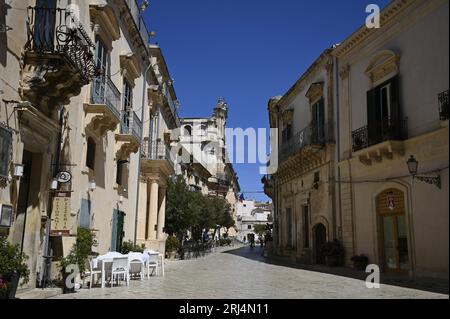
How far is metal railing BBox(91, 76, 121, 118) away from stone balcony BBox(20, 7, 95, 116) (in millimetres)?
2950

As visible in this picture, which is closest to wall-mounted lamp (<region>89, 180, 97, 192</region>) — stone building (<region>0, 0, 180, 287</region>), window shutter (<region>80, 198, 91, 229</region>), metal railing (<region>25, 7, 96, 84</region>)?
stone building (<region>0, 0, 180, 287</region>)

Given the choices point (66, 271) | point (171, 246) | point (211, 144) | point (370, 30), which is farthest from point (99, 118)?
point (211, 144)

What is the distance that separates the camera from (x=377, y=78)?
1609 cm

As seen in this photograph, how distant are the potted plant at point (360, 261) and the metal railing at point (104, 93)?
9672 millimetres

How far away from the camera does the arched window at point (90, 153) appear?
14.3 metres

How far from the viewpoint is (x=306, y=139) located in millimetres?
22938

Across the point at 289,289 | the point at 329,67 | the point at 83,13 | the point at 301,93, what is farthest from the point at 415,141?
the point at 301,93

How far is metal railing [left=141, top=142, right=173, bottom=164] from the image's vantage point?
2298cm

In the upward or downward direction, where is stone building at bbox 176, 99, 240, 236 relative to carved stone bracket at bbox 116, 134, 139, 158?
upward

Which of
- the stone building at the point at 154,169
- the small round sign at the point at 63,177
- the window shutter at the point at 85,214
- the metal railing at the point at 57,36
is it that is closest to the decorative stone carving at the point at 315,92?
the stone building at the point at 154,169

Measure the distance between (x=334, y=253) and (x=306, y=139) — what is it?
21.0 ft

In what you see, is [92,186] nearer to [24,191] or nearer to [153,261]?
[153,261]

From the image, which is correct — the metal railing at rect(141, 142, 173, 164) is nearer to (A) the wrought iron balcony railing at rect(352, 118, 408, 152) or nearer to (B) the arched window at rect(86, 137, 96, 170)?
(B) the arched window at rect(86, 137, 96, 170)

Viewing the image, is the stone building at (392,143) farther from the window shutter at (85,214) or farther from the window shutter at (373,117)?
the window shutter at (85,214)
